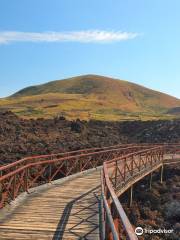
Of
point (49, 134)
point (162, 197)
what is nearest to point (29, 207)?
point (162, 197)

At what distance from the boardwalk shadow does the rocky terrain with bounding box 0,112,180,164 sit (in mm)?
16343

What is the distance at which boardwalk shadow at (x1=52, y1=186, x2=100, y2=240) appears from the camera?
10055 mm

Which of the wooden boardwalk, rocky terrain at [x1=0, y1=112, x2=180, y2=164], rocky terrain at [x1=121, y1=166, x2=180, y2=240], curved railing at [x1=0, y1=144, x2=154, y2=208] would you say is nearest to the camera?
the wooden boardwalk

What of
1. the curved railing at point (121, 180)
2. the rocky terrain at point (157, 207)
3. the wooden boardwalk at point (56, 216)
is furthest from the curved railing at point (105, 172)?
the rocky terrain at point (157, 207)

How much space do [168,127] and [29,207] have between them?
187ft

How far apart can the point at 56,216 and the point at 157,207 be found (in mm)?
13831

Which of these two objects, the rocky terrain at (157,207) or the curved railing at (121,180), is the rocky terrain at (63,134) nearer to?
the curved railing at (121,180)

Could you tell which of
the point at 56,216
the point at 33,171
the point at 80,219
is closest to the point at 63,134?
the point at 33,171

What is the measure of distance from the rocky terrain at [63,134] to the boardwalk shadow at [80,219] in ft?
53.6

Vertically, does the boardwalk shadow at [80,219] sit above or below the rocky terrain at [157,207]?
above


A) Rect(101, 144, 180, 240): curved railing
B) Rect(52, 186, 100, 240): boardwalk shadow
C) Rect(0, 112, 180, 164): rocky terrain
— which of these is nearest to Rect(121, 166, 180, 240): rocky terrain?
Rect(101, 144, 180, 240): curved railing

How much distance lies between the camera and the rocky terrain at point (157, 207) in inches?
814

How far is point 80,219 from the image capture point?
11.6m

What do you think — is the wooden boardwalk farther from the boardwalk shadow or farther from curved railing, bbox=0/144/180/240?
curved railing, bbox=0/144/180/240
